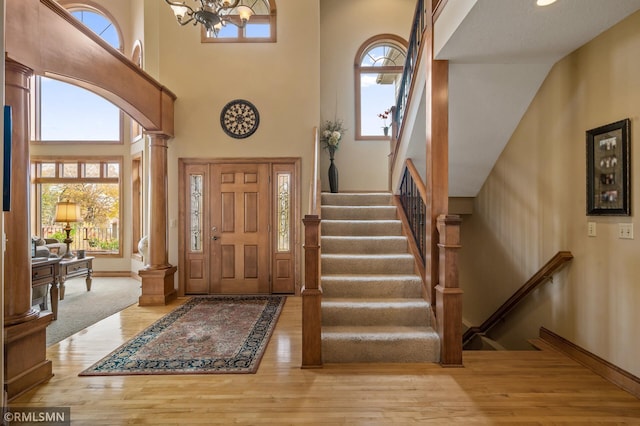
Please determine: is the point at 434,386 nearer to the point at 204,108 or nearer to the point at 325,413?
the point at 325,413

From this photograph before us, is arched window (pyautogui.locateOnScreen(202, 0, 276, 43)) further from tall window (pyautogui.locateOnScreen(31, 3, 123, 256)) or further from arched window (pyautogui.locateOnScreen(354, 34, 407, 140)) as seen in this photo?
tall window (pyautogui.locateOnScreen(31, 3, 123, 256))

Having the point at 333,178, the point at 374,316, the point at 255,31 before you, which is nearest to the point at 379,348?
the point at 374,316

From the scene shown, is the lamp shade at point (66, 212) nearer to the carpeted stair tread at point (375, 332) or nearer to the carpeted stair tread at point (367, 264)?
the carpeted stair tread at point (367, 264)

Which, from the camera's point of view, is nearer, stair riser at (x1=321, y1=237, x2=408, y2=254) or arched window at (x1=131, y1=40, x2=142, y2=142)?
stair riser at (x1=321, y1=237, x2=408, y2=254)

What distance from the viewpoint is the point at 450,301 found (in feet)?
9.12

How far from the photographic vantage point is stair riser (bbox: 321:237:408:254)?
3850 millimetres

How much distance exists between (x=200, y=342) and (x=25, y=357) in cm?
130

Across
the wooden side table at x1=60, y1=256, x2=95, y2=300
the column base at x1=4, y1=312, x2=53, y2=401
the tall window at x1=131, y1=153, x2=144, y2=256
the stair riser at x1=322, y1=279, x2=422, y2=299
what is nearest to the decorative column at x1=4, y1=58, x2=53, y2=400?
the column base at x1=4, y1=312, x2=53, y2=401

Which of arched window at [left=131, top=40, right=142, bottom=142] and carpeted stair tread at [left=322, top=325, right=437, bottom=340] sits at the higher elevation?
arched window at [left=131, top=40, right=142, bottom=142]

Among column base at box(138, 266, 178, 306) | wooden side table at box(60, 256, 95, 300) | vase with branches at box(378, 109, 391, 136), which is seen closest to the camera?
wooden side table at box(60, 256, 95, 300)

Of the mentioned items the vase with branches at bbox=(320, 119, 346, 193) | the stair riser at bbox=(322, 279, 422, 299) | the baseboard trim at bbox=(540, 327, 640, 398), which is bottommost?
the baseboard trim at bbox=(540, 327, 640, 398)

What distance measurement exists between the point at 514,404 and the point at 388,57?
5809mm

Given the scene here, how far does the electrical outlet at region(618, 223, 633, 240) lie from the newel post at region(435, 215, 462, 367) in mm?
1102

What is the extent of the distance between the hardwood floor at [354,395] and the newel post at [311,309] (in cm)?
12
